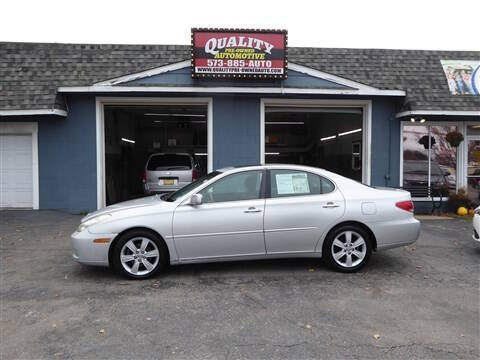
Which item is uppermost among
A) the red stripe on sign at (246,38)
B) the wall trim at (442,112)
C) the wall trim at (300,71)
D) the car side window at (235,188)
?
the red stripe on sign at (246,38)

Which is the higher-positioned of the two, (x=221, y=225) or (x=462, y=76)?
(x=462, y=76)

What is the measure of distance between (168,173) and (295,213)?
7.96 metres

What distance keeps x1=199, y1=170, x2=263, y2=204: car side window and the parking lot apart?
1080 mm

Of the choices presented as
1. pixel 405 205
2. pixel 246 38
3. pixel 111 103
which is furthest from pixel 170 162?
pixel 405 205

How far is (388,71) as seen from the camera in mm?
12117

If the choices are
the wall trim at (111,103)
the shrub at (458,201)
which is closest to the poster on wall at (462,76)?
the shrub at (458,201)

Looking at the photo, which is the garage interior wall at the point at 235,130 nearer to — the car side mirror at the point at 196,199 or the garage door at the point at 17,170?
the garage door at the point at 17,170

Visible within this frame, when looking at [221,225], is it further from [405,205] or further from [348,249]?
[405,205]

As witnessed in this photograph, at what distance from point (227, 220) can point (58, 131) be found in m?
7.45

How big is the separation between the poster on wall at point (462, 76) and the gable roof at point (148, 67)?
181mm

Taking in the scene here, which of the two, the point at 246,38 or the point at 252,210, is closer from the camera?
the point at 252,210

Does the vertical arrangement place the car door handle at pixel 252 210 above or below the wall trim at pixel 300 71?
below

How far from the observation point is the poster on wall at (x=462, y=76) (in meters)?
11.9

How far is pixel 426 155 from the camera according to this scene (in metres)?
12.5
